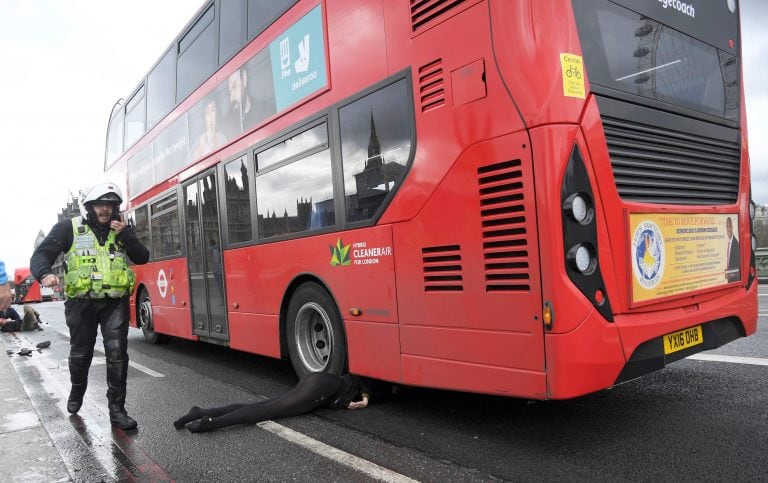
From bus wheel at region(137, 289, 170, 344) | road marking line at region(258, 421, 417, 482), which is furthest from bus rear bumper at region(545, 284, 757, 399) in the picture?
bus wheel at region(137, 289, 170, 344)

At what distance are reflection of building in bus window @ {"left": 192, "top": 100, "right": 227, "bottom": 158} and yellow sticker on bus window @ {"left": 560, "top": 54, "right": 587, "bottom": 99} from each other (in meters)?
4.40

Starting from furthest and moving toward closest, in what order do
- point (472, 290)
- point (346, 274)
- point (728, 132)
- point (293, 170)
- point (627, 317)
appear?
point (293, 170), point (346, 274), point (728, 132), point (472, 290), point (627, 317)

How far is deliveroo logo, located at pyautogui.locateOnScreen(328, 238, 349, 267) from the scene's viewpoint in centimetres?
441

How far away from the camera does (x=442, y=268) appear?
3564mm

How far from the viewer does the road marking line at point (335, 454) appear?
3062mm

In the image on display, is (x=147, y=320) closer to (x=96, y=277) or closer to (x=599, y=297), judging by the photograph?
(x=96, y=277)

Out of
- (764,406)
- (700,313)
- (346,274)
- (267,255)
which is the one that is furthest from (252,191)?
(764,406)

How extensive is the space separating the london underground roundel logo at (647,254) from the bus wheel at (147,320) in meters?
8.12

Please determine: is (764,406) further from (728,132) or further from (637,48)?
(637,48)

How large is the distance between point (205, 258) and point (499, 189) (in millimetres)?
4823

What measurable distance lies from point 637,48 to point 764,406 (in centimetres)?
271

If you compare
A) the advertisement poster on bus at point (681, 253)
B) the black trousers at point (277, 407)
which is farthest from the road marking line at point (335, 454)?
the advertisement poster on bus at point (681, 253)

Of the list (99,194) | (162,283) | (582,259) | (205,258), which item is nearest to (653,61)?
(582,259)

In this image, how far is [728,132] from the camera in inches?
163
